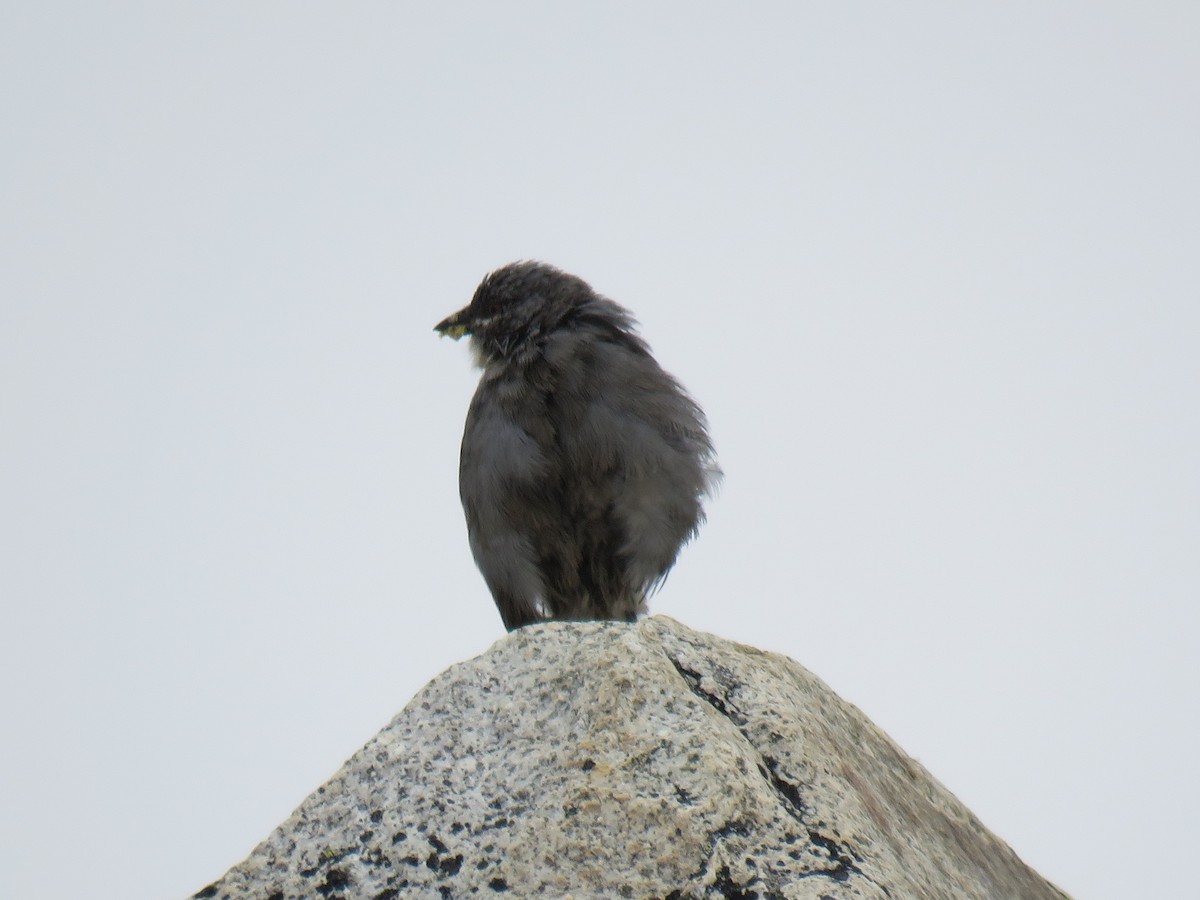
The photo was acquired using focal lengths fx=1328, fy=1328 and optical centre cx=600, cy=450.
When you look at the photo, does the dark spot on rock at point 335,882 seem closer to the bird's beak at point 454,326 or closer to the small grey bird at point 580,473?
the small grey bird at point 580,473

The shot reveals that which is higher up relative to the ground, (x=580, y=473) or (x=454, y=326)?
(x=454, y=326)

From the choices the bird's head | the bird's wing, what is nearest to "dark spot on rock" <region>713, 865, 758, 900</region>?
the bird's wing

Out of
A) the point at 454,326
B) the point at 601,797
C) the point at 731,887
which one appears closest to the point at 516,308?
the point at 454,326

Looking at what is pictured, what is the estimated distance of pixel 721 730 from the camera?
285cm

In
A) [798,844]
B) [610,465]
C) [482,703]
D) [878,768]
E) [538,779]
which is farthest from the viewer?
[610,465]

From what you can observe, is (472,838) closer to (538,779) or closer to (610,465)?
(538,779)

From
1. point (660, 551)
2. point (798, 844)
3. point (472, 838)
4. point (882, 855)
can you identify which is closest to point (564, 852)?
point (472, 838)

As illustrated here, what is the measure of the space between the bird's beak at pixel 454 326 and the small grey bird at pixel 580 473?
493 millimetres

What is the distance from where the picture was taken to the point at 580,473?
648 cm

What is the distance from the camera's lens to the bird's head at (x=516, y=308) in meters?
7.13

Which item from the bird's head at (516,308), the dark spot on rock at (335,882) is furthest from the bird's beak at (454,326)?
the dark spot on rock at (335,882)

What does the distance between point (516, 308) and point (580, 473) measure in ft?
4.06

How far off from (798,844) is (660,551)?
3890mm

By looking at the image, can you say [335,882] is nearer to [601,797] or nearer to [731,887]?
[601,797]
